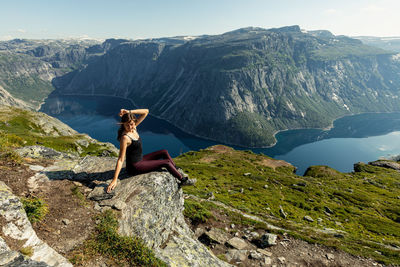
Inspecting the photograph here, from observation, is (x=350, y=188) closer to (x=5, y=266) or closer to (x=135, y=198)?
(x=135, y=198)

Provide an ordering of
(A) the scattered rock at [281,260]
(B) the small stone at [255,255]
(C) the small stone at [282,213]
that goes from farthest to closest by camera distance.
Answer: (C) the small stone at [282,213] < (A) the scattered rock at [281,260] < (B) the small stone at [255,255]

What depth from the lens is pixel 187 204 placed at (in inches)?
768

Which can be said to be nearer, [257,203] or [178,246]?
[178,246]

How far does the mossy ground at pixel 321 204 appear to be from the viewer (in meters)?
22.2

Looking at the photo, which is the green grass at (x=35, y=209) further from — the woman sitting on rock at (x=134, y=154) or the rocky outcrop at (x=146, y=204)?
the woman sitting on rock at (x=134, y=154)

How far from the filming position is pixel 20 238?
7.27 meters

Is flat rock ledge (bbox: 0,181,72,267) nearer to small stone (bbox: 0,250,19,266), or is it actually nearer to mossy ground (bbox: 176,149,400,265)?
small stone (bbox: 0,250,19,266)

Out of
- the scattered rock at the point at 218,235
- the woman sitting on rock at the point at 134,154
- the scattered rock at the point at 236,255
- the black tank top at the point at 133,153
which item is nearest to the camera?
the woman sitting on rock at the point at 134,154

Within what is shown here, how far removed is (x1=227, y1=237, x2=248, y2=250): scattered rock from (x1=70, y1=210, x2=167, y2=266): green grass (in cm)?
946

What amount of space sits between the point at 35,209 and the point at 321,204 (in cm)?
Result: 4980

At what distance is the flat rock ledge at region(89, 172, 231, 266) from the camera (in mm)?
10008

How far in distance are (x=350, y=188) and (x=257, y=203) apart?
151ft

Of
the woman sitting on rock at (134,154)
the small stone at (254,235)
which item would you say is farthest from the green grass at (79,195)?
the small stone at (254,235)

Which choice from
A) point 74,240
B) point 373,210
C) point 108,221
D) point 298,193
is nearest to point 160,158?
point 108,221
